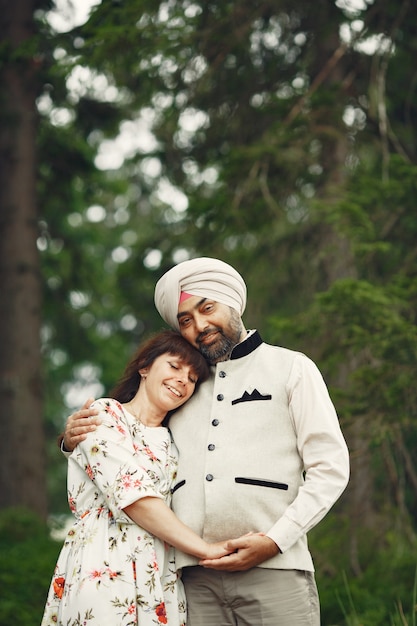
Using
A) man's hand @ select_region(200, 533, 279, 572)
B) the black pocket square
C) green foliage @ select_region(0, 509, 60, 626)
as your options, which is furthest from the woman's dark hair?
green foliage @ select_region(0, 509, 60, 626)

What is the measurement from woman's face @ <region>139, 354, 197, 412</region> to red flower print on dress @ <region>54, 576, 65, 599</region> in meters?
0.80

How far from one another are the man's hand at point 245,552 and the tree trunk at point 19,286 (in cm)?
660

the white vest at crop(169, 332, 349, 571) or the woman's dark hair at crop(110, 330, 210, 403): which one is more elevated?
the woman's dark hair at crop(110, 330, 210, 403)

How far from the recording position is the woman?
3.33m

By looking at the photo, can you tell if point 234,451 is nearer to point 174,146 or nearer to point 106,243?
point 174,146

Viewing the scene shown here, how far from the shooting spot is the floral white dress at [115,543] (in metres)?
3.31

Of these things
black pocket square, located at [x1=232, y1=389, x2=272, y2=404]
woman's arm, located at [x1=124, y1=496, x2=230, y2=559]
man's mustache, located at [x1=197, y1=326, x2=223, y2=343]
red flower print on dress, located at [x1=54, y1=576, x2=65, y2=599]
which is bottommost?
red flower print on dress, located at [x1=54, y1=576, x2=65, y2=599]

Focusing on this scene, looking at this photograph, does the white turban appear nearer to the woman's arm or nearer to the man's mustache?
the man's mustache

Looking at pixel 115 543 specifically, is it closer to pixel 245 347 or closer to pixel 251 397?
pixel 251 397

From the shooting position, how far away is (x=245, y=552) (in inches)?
130

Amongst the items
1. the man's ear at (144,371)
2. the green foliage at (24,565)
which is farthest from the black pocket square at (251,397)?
the green foliage at (24,565)

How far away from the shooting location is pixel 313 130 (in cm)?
752

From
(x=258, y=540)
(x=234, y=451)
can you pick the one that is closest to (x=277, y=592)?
(x=258, y=540)

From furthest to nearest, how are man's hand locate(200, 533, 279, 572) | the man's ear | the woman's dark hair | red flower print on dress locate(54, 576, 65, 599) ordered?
the man's ear, the woman's dark hair, red flower print on dress locate(54, 576, 65, 599), man's hand locate(200, 533, 279, 572)
